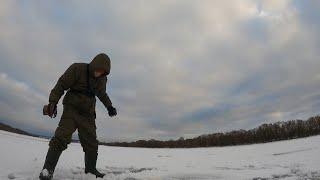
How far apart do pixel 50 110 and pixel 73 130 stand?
46 cm

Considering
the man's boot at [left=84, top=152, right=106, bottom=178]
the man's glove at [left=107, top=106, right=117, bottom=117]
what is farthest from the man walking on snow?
the man's glove at [left=107, top=106, right=117, bottom=117]

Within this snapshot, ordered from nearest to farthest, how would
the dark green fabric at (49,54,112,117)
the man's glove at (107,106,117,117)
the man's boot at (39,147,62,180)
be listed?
1. the man's boot at (39,147,62,180)
2. the dark green fabric at (49,54,112,117)
3. the man's glove at (107,106,117,117)

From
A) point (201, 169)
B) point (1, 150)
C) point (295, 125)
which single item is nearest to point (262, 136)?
point (295, 125)

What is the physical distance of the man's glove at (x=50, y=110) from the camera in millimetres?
5566

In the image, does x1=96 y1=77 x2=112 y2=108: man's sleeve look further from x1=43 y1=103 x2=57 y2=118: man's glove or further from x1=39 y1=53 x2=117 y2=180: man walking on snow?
x1=43 y1=103 x2=57 y2=118: man's glove

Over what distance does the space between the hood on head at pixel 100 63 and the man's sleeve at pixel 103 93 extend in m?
0.32

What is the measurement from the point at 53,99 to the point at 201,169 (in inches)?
124

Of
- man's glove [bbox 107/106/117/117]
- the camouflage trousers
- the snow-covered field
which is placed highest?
man's glove [bbox 107/106/117/117]

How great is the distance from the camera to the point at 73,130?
19.2ft

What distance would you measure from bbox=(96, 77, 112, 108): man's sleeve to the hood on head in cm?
32

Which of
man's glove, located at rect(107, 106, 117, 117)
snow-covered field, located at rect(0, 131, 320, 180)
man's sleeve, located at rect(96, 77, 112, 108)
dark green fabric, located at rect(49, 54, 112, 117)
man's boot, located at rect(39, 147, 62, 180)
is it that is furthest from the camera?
man's glove, located at rect(107, 106, 117, 117)

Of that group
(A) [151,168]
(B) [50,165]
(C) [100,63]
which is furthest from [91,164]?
(A) [151,168]

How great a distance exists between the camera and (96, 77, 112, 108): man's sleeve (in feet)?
20.6

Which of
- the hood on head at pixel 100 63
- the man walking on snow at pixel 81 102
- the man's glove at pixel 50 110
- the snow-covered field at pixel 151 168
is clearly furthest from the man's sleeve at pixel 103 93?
the snow-covered field at pixel 151 168
